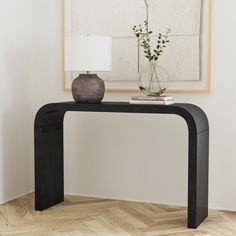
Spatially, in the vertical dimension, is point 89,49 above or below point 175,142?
above

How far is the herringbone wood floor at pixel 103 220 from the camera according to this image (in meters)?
2.64

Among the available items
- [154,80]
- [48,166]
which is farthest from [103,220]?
[154,80]

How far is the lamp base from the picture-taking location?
290cm

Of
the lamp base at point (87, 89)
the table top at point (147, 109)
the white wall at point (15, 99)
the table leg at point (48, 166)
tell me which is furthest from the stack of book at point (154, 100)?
the white wall at point (15, 99)

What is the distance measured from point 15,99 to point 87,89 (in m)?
0.65

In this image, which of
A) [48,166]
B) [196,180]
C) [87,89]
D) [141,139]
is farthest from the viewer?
[141,139]

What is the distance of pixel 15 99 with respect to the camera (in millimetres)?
3311

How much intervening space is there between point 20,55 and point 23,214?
106cm

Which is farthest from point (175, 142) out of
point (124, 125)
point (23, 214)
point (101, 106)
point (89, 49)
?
point (23, 214)

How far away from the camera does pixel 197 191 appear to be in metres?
2.69

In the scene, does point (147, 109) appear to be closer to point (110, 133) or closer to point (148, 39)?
point (148, 39)

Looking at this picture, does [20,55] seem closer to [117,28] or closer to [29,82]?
[29,82]

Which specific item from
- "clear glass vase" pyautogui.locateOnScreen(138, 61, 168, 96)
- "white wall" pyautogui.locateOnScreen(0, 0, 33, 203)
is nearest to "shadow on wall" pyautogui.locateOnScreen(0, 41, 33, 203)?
"white wall" pyautogui.locateOnScreen(0, 0, 33, 203)

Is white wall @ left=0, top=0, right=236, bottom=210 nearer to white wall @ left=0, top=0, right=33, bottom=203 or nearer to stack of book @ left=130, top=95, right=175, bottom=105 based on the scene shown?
white wall @ left=0, top=0, right=33, bottom=203
